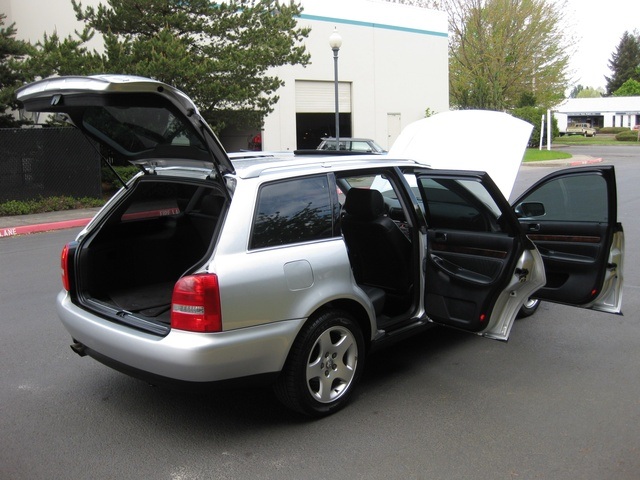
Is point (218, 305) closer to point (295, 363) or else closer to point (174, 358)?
point (174, 358)

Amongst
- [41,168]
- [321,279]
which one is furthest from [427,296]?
[41,168]

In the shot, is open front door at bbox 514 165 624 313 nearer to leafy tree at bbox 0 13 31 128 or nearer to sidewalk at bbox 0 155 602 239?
sidewalk at bbox 0 155 602 239

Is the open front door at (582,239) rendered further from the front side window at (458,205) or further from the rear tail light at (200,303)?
the rear tail light at (200,303)

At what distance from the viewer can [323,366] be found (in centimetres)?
397

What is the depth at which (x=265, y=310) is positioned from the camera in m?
3.60

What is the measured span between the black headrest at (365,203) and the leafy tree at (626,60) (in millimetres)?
96929

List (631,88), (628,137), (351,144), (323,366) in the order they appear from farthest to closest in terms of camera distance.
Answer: (631,88)
(628,137)
(351,144)
(323,366)

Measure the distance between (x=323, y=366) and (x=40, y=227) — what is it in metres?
11.5

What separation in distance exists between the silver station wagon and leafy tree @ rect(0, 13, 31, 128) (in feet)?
45.2

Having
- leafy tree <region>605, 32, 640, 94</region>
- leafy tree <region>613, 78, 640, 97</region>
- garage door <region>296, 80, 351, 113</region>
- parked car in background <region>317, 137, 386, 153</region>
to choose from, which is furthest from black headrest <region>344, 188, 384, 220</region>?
leafy tree <region>605, 32, 640, 94</region>

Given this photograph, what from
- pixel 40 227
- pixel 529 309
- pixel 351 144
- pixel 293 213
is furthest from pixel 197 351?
pixel 351 144

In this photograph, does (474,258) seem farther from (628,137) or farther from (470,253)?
(628,137)

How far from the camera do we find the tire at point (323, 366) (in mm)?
3799

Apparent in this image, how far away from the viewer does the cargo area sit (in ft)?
14.6
